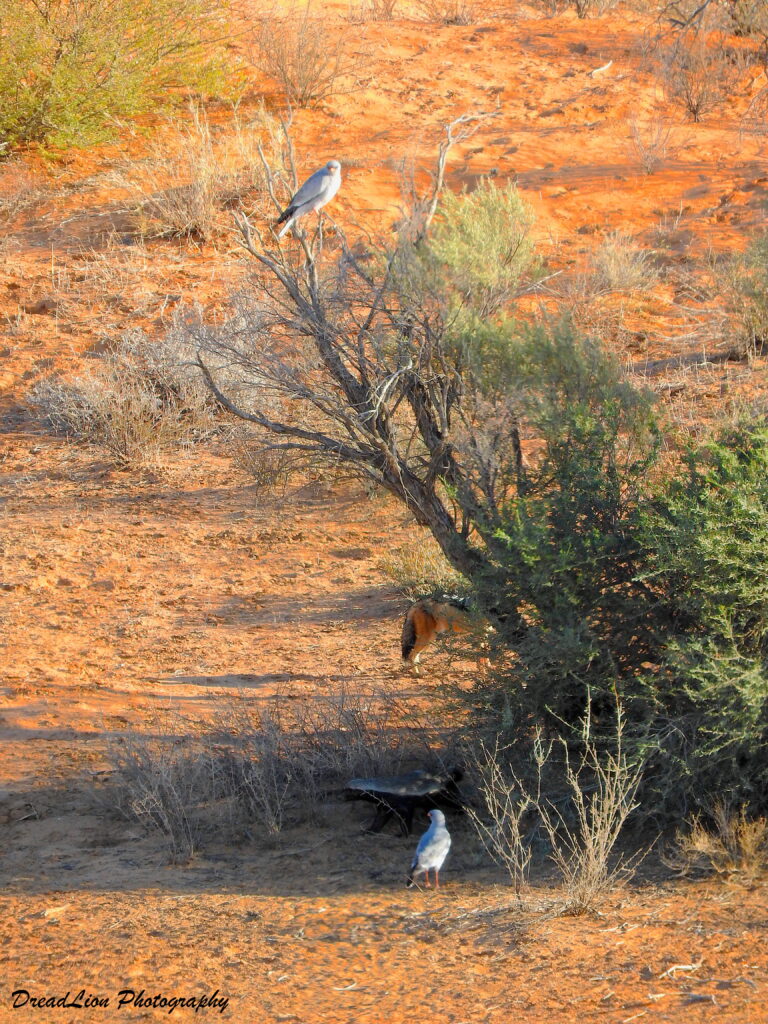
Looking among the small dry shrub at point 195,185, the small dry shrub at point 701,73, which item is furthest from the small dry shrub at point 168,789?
the small dry shrub at point 701,73

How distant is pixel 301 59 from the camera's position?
14.6 metres

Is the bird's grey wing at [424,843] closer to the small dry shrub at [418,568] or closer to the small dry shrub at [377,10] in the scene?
the small dry shrub at [418,568]

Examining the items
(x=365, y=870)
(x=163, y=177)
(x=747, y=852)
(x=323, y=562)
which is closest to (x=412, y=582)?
(x=323, y=562)

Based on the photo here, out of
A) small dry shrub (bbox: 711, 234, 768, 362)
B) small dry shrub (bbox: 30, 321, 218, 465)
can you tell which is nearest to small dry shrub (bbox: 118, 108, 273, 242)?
small dry shrub (bbox: 30, 321, 218, 465)

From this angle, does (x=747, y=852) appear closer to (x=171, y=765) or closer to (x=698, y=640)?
(x=698, y=640)

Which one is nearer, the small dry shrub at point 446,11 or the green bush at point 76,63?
the green bush at point 76,63

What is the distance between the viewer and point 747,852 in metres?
3.85

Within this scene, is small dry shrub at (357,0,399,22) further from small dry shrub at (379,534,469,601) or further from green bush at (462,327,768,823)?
green bush at (462,327,768,823)

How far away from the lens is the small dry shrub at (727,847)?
12.7ft

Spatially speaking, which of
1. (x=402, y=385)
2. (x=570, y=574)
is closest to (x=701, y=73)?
(x=402, y=385)

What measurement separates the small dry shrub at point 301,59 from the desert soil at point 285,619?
313mm

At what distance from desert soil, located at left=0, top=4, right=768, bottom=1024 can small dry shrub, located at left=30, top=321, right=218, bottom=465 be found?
22 centimetres

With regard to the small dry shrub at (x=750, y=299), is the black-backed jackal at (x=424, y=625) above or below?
below

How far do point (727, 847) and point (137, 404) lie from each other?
21.0ft
